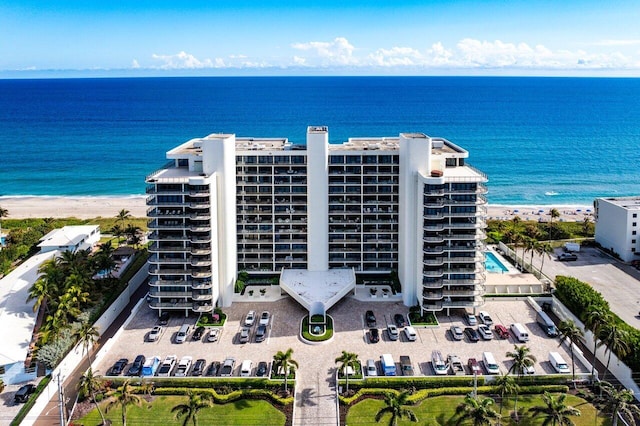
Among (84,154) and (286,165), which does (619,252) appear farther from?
(84,154)

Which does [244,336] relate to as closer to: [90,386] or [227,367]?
[227,367]

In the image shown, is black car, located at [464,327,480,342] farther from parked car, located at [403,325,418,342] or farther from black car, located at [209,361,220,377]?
black car, located at [209,361,220,377]

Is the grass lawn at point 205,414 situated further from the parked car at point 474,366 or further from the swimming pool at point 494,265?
the swimming pool at point 494,265

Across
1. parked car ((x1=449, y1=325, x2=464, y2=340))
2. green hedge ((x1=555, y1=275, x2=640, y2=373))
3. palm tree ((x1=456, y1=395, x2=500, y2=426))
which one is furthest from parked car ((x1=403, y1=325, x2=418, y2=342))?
green hedge ((x1=555, y1=275, x2=640, y2=373))

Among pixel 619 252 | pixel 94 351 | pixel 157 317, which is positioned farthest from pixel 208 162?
pixel 619 252

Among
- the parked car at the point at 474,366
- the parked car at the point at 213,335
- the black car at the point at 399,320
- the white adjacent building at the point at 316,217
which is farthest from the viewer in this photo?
the white adjacent building at the point at 316,217

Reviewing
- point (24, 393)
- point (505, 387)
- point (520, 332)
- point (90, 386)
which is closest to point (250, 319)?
point (90, 386)

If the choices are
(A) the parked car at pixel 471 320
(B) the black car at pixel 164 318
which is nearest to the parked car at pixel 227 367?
(B) the black car at pixel 164 318
